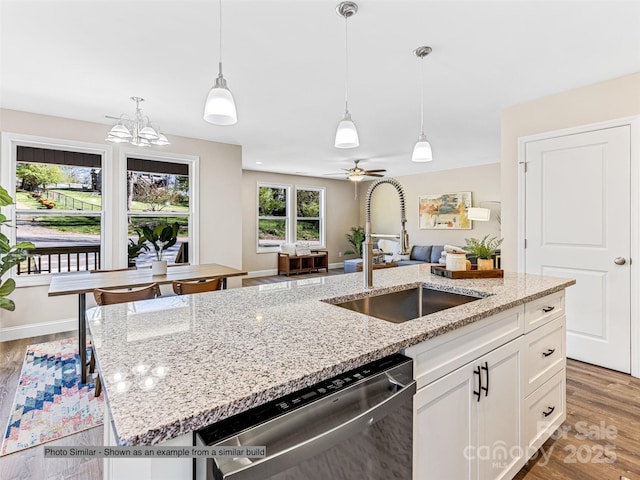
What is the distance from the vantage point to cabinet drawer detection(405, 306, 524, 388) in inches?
42.2

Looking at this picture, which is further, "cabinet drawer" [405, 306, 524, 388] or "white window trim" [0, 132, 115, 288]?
"white window trim" [0, 132, 115, 288]

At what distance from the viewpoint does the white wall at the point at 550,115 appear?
2.71m

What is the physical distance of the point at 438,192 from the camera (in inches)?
293

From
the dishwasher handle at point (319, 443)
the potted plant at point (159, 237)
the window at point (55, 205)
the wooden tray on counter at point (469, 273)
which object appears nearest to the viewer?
the dishwasher handle at point (319, 443)

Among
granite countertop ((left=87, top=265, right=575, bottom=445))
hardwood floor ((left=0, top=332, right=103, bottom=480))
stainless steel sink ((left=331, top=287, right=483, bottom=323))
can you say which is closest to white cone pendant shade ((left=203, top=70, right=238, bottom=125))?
granite countertop ((left=87, top=265, right=575, bottom=445))

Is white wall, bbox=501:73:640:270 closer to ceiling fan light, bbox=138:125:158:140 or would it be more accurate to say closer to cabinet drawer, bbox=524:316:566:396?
cabinet drawer, bbox=524:316:566:396

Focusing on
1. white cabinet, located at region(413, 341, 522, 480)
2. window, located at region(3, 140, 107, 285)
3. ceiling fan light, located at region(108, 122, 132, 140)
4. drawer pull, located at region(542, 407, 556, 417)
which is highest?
ceiling fan light, located at region(108, 122, 132, 140)

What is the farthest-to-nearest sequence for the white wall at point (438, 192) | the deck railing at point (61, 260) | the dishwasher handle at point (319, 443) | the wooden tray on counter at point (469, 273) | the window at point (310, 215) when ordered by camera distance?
the window at point (310, 215), the white wall at point (438, 192), the deck railing at point (61, 260), the wooden tray on counter at point (469, 273), the dishwasher handle at point (319, 443)

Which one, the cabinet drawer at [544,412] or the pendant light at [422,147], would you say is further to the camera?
the pendant light at [422,147]

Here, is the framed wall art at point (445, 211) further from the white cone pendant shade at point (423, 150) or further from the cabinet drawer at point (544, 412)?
the cabinet drawer at point (544, 412)

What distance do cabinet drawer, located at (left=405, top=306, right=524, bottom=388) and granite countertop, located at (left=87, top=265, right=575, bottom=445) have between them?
1.9 inches

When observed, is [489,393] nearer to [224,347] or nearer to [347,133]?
[224,347]

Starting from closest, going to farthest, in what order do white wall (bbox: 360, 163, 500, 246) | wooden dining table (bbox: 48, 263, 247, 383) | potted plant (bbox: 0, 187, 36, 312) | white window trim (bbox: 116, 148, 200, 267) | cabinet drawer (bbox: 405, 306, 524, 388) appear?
cabinet drawer (bbox: 405, 306, 524, 388)
wooden dining table (bbox: 48, 263, 247, 383)
potted plant (bbox: 0, 187, 36, 312)
white window trim (bbox: 116, 148, 200, 267)
white wall (bbox: 360, 163, 500, 246)

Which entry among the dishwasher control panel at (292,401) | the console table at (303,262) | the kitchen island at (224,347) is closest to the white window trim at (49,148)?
the kitchen island at (224,347)
